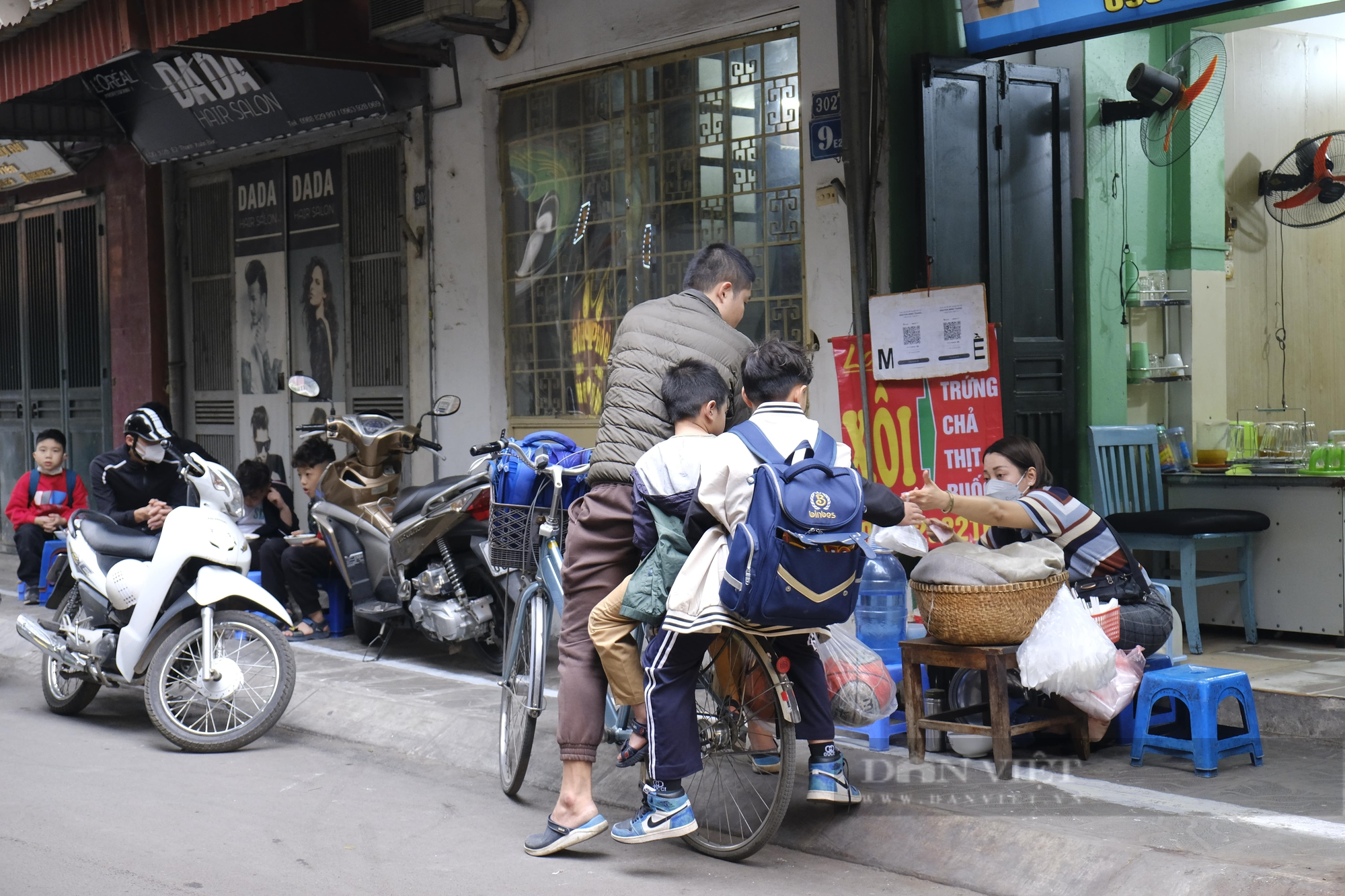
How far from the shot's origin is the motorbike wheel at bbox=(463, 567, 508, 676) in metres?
6.89

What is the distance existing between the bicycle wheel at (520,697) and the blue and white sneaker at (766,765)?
33.7 inches

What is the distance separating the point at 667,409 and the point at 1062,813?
1782 millimetres

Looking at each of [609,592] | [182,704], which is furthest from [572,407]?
[609,592]

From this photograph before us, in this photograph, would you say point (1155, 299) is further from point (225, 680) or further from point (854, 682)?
point (225, 680)

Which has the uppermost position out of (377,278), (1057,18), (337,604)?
(1057,18)

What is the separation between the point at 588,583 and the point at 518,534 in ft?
1.98

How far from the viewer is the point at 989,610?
4.59 metres

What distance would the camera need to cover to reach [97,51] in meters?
7.87

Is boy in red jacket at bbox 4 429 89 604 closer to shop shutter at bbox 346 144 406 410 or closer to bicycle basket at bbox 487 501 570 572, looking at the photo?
shop shutter at bbox 346 144 406 410

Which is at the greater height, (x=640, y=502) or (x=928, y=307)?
(x=928, y=307)

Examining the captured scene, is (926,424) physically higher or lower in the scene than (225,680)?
higher

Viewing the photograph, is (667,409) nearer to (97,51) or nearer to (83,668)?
(83,668)

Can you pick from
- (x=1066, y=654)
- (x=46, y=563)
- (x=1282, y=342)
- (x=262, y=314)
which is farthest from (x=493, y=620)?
(x=1282, y=342)

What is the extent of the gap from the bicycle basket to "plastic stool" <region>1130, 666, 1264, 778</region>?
2252 mm
